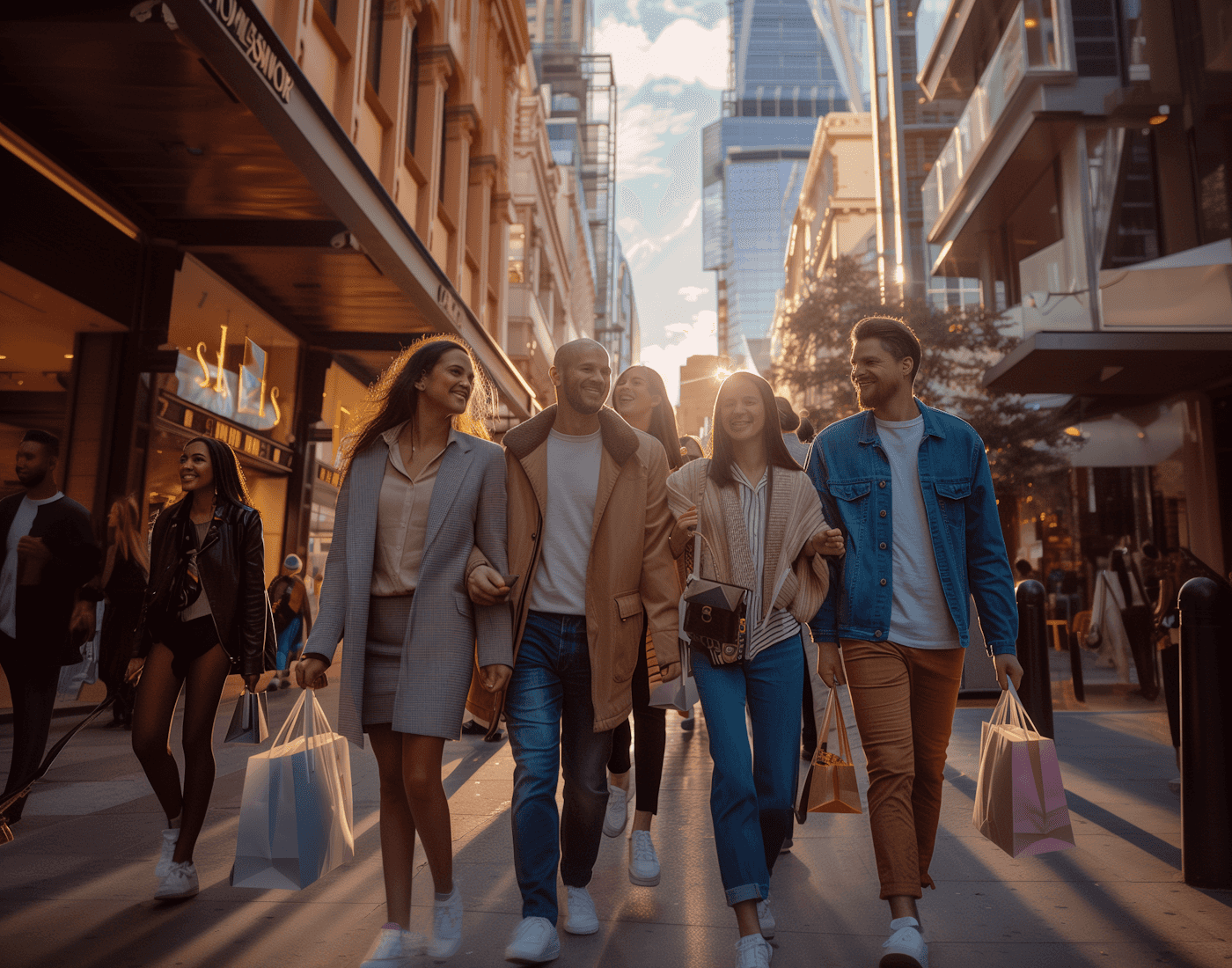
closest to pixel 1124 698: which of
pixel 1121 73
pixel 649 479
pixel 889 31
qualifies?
pixel 649 479

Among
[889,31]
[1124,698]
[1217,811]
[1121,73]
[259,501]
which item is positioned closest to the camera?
[1217,811]

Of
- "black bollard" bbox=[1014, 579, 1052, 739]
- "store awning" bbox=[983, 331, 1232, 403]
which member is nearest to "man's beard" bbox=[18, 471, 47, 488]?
"black bollard" bbox=[1014, 579, 1052, 739]

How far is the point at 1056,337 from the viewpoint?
1392 cm

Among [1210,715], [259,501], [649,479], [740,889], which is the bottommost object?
[740,889]

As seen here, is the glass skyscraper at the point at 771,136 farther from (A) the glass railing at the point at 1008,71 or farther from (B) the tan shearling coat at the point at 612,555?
(B) the tan shearling coat at the point at 612,555

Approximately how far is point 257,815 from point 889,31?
41897mm

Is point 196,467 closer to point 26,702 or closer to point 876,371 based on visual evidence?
point 26,702

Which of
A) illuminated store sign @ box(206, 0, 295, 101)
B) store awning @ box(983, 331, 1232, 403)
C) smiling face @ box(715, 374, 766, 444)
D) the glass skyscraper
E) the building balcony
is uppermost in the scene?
the glass skyscraper

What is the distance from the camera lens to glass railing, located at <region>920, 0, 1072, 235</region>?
1628cm

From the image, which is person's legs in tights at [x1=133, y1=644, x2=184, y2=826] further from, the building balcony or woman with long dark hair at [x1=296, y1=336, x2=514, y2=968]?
the building balcony

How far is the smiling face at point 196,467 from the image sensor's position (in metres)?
3.98

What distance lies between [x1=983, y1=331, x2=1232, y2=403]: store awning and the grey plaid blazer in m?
12.8

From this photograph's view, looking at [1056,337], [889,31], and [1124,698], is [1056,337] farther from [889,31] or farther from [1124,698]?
[889,31]

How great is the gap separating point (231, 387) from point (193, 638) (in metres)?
8.65
